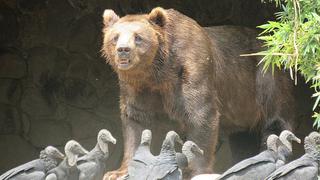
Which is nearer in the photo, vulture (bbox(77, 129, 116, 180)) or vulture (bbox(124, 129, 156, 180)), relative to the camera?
vulture (bbox(124, 129, 156, 180))

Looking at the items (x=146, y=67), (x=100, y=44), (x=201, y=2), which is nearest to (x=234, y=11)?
(x=201, y=2)

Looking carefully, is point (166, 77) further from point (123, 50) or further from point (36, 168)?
point (36, 168)

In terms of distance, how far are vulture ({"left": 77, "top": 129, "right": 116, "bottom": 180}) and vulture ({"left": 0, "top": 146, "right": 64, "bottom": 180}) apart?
0.18 meters

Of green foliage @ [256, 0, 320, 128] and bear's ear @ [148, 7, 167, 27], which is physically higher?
bear's ear @ [148, 7, 167, 27]

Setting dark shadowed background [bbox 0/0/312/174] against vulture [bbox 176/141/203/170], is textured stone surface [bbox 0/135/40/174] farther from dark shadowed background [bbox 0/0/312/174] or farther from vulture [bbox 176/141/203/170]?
vulture [bbox 176/141/203/170]

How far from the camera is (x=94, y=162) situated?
6305 millimetres

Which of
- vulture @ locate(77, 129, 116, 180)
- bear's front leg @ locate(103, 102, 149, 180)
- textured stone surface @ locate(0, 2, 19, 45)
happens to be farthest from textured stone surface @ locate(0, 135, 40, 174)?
vulture @ locate(77, 129, 116, 180)

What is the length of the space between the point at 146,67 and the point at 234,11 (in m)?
2.67

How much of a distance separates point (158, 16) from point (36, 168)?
157 cm

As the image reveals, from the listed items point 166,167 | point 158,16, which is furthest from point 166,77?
point 166,167

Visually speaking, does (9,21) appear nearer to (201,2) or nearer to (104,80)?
(104,80)

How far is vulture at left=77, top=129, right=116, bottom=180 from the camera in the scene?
245 inches

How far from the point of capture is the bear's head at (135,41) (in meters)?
6.43

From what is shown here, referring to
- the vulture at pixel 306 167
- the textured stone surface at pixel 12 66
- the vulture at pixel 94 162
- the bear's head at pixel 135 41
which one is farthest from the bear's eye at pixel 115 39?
the textured stone surface at pixel 12 66
